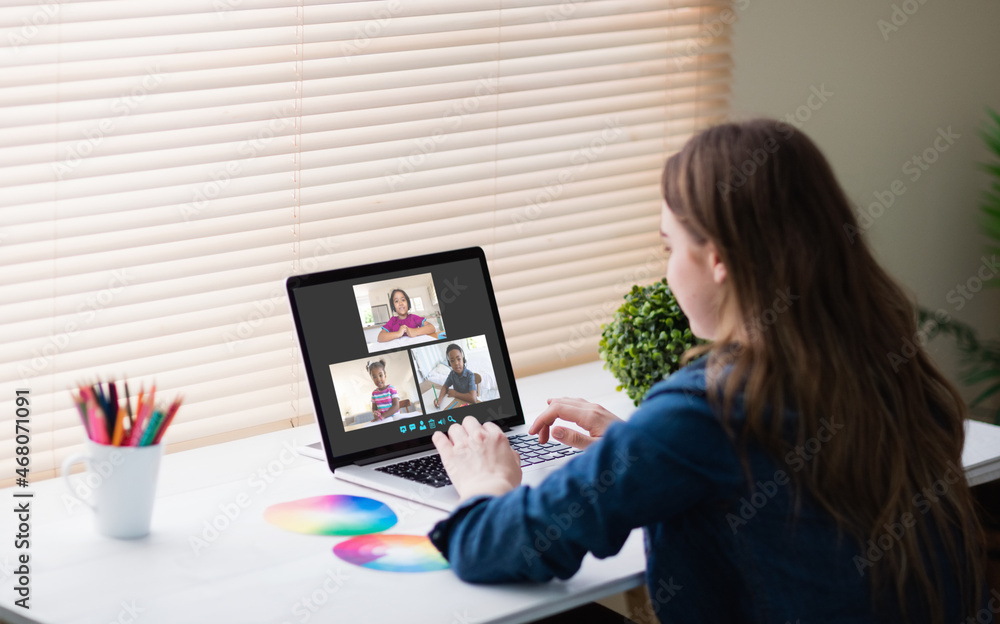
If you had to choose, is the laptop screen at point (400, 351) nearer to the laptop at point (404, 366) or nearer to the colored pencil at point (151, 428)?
the laptop at point (404, 366)

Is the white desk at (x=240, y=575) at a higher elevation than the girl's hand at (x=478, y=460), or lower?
lower

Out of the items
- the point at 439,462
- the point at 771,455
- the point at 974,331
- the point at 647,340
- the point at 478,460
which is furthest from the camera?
the point at 974,331

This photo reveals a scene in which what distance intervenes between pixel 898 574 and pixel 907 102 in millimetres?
1781

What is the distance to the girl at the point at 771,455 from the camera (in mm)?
961

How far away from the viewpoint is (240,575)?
3.60 feet

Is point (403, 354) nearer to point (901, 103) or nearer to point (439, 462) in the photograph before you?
point (439, 462)

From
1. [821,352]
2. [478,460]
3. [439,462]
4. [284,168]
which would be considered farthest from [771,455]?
[284,168]

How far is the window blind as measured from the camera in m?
1.46

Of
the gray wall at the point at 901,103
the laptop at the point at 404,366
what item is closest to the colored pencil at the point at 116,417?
the laptop at the point at 404,366

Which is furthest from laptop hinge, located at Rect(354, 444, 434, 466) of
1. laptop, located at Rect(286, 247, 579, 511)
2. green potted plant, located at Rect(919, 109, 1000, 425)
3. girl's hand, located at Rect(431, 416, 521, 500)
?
green potted plant, located at Rect(919, 109, 1000, 425)

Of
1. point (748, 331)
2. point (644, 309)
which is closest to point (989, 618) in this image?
point (748, 331)

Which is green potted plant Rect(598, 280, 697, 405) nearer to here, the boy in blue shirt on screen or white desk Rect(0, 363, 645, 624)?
the boy in blue shirt on screen

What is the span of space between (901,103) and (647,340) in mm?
1254

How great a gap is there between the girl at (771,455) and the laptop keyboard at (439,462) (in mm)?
262
